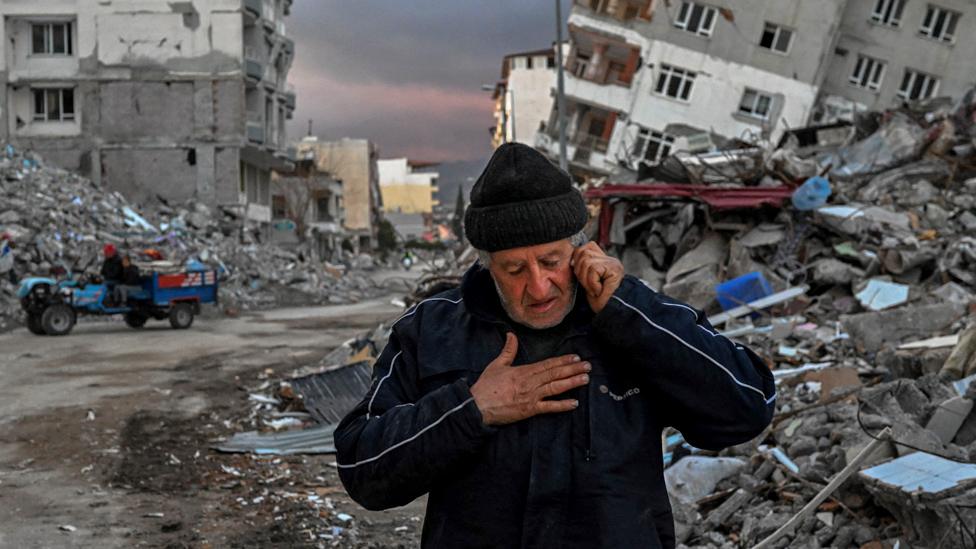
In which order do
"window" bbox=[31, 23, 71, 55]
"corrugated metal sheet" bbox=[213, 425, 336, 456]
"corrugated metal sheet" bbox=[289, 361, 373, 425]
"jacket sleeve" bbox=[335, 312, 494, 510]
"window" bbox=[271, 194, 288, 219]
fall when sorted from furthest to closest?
"window" bbox=[271, 194, 288, 219] < "window" bbox=[31, 23, 71, 55] < "corrugated metal sheet" bbox=[289, 361, 373, 425] < "corrugated metal sheet" bbox=[213, 425, 336, 456] < "jacket sleeve" bbox=[335, 312, 494, 510]

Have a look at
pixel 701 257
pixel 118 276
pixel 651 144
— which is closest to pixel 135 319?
pixel 118 276

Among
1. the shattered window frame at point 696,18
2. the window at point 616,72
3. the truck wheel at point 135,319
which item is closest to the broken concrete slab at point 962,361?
the truck wheel at point 135,319

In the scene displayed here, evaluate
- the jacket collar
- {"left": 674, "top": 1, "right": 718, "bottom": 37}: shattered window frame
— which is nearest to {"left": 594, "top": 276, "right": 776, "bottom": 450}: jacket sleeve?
the jacket collar

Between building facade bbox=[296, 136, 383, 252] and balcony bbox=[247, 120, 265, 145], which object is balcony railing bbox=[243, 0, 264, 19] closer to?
balcony bbox=[247, 120, 265, 145]

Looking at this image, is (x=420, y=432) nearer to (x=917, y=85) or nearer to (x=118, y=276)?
(x=118, y=276)

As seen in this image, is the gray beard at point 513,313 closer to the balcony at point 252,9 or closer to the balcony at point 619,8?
the balcony at point 619,8

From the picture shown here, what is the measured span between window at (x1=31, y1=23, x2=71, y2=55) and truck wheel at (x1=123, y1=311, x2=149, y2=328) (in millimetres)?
28448

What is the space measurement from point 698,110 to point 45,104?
105 feet

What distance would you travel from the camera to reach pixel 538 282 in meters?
2.23

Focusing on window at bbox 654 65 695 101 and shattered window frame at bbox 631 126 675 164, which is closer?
shattered window frame at bbox 631 126 675 164

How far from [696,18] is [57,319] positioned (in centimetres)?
3105

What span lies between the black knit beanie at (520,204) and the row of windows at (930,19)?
1812 inches

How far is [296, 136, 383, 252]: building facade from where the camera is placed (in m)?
87.8

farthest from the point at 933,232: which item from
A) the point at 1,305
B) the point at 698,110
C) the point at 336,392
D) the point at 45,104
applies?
the point at 45,104
